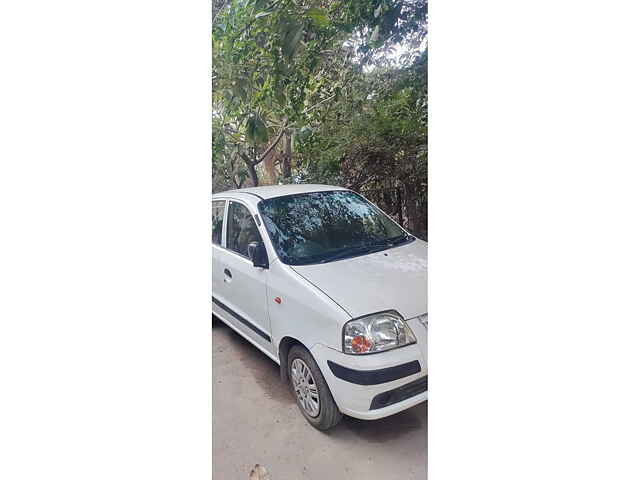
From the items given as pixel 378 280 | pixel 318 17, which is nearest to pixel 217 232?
pixel 378 280

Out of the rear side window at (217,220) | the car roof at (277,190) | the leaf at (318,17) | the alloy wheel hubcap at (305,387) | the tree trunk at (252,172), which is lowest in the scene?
the alloy wheel hubcap at (305,387)

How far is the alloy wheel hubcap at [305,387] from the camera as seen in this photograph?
126cm

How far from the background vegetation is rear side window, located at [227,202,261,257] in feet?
0.32

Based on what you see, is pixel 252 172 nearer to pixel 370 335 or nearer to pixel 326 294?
pixel 326 294

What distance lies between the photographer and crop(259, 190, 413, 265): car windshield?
132 centimetres

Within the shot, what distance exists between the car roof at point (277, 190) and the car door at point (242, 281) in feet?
0.16

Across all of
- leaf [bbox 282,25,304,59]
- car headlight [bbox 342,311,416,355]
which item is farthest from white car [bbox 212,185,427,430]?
leaf [bbox 282,25,304,59]

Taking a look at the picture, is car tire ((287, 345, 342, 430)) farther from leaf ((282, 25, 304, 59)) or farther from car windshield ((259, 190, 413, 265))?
leaf ((282, 25, 304, 59))

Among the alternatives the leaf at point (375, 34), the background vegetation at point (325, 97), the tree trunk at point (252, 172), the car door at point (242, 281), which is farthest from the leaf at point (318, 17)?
the car door at point (242, 281)

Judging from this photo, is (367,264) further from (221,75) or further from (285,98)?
(221,75)

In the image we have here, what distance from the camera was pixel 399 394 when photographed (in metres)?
1.23

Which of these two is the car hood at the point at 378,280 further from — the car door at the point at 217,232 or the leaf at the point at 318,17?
the leaf at the point at 318,17

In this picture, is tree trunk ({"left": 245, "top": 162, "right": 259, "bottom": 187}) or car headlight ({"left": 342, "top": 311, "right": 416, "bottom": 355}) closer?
car headlight ({"left": 342, "top": 311, "right": 416, "bottom": 355})
